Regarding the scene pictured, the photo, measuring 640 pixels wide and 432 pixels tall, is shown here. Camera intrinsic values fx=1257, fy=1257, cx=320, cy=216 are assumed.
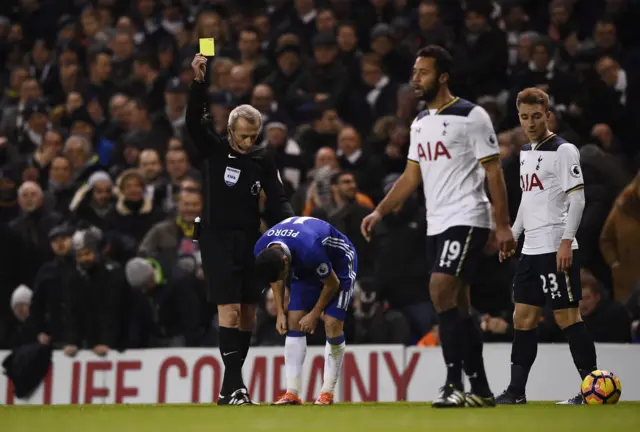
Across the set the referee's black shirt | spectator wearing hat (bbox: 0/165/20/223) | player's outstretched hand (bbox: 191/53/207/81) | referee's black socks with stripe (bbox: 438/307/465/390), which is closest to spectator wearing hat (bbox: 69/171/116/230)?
spectator wearing hat (bbox: 0/165/20/223)

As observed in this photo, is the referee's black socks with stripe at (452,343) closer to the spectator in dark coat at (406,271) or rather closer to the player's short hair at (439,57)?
the player's short hair at (439,57)

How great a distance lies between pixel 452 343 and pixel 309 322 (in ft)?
4.83

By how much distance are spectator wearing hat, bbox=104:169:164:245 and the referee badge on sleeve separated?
209 inches

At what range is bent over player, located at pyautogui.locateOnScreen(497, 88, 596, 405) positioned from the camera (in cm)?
925

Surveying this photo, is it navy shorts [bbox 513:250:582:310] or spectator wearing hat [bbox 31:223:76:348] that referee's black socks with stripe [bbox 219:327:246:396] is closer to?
navy shorts [bbox 513:250:582:310]

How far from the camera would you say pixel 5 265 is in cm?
1486

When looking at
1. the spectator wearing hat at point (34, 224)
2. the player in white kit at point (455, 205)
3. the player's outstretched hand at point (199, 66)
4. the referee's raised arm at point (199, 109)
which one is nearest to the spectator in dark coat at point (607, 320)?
the player in white kit at point (455, 205)

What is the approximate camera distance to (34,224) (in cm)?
1533

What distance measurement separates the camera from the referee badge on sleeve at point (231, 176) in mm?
9781

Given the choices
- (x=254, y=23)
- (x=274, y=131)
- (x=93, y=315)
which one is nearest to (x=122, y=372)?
(x=93, y=315)

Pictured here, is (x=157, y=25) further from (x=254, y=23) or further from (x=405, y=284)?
(x=405, y=284)

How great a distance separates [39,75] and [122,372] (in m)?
8.81

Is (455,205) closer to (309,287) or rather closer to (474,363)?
(474,363)

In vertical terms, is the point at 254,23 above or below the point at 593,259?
above
